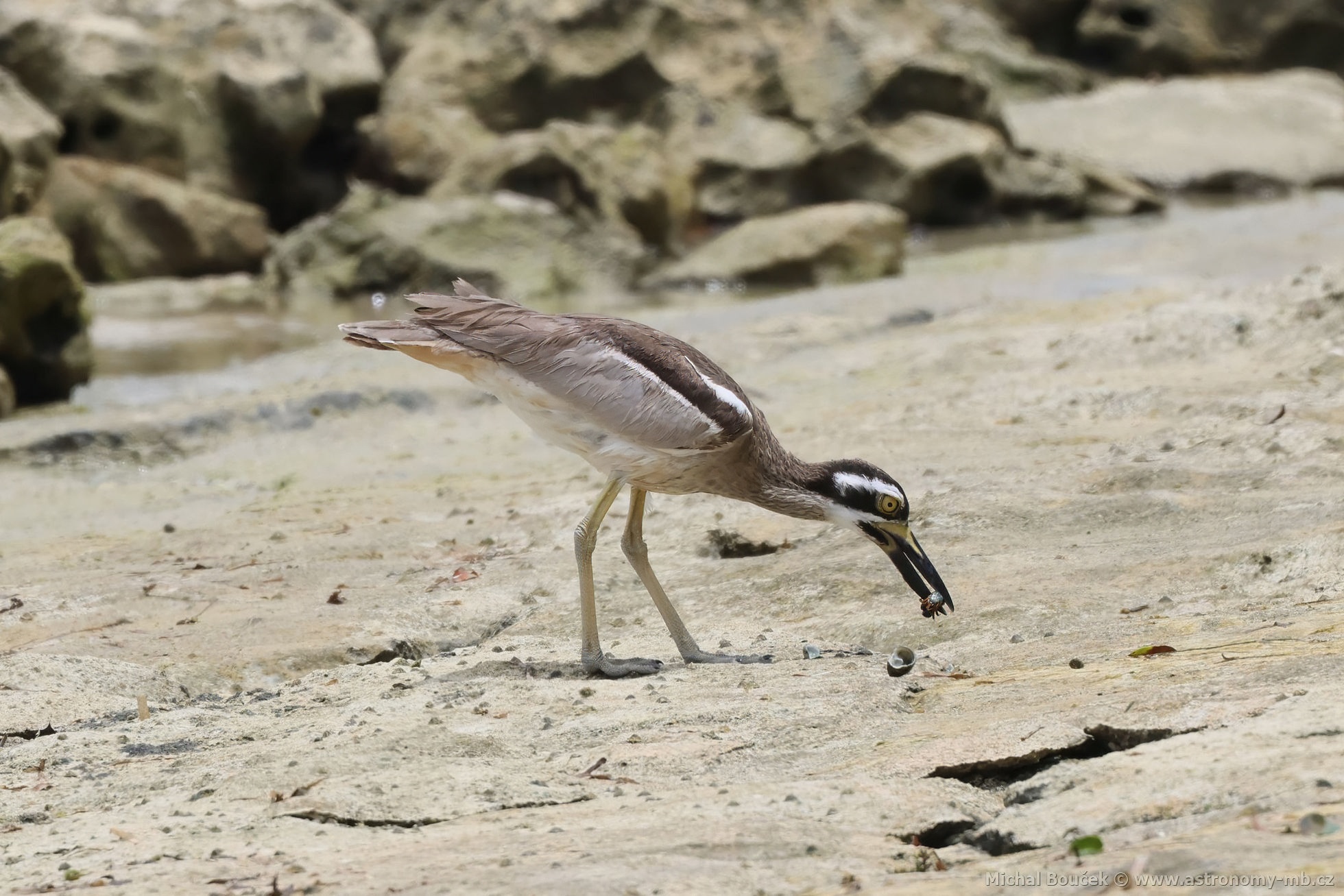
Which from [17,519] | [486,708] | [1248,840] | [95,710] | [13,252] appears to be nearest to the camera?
[1248,840]

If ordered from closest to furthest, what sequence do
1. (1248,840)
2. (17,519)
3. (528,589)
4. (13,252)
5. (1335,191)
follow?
1. (1248,840)
2. (528,589)
3. (17,519)
4. (13,252)
5. (1335,191)

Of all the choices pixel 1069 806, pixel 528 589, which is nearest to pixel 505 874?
pixel 1069 806

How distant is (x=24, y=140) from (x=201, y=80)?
4.21m

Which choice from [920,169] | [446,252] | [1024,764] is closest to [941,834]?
[1024,764]

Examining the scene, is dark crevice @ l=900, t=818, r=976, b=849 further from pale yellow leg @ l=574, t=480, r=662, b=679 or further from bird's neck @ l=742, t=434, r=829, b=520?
bird's neck @ l=742, t=434, r=829, b=520

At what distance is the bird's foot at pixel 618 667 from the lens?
17.5 ft

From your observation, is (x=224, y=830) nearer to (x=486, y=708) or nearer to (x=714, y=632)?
(x=486, y=708)

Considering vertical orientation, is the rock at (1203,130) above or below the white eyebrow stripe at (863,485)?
above

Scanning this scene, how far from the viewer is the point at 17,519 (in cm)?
830

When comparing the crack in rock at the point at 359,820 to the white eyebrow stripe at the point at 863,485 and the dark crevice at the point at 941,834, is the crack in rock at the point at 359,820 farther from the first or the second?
the white eyebrow stripe at the point at 863,485

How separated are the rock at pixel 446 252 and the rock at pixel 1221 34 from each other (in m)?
12.5

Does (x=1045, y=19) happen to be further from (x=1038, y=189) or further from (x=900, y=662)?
(x=900, y=662)

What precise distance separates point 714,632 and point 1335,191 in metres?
17.3

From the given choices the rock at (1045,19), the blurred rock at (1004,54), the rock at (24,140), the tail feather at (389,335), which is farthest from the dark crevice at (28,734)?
the rock at (1045,19)
